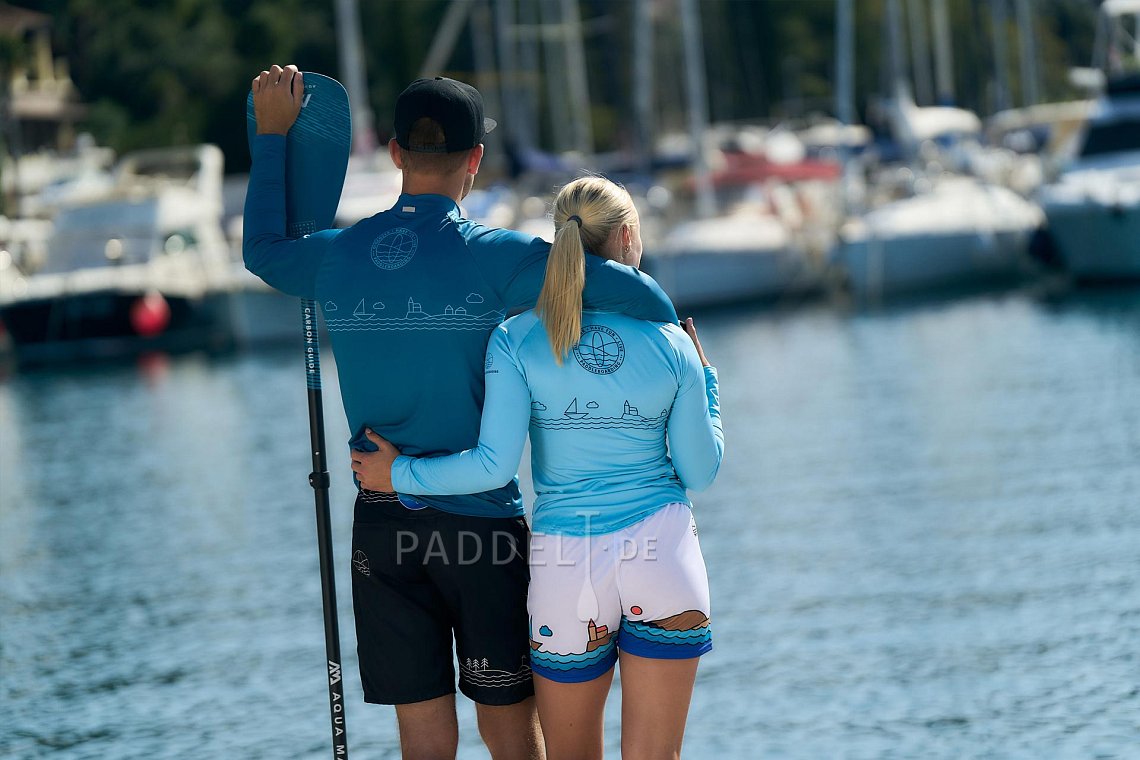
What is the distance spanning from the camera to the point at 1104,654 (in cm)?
796

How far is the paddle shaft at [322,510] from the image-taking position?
4445 mm

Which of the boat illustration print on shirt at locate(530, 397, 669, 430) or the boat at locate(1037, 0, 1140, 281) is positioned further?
the boat at locate(1037, 0, 1140, 281)

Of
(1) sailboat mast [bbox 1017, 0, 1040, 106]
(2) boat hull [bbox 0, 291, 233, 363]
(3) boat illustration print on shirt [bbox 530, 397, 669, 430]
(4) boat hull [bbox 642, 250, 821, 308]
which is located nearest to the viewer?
(3) boat illustration print on shirt [bbox 530, 397, 669, 430]

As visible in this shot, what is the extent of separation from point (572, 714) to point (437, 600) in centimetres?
43

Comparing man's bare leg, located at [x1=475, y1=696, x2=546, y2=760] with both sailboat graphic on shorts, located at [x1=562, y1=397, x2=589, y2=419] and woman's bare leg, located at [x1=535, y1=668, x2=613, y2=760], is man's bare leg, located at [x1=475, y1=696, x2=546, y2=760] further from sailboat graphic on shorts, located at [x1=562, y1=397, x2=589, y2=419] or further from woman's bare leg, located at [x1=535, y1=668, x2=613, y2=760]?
sailboat graphic on shorts, located at [x1=562, y1=397, x2=589, y2=419]

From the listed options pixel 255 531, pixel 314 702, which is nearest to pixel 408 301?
pixel 314 702

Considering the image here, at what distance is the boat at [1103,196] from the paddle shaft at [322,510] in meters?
27.5

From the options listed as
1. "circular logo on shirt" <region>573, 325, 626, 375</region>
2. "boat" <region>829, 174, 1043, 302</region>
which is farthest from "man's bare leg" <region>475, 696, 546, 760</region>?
"boat" <region>829, 174, 1043, 302</region>

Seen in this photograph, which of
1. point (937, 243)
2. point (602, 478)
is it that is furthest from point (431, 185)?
point (937, 243)

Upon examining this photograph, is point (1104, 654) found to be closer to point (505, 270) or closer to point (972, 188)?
point (505, 270)

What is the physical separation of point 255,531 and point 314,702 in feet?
17.8

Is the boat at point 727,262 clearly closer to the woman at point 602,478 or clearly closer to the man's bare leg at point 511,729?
the man's bare leg at point 511,729

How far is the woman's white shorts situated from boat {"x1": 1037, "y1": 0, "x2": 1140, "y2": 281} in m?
27.6

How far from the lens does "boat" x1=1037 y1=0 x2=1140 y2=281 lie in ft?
99.6
